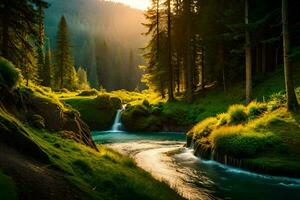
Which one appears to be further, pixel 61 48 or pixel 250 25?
pixel 61 48

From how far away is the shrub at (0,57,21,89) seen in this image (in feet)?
41.8

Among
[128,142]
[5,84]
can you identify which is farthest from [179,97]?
[5,84]

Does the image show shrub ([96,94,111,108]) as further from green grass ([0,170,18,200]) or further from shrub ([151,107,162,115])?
green grass ([0,170,18,200])

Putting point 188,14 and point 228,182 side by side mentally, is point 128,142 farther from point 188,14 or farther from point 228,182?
point 188,14

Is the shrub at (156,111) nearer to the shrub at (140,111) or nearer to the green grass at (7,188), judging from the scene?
the shrub at (140,111)

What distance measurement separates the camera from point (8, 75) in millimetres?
13039

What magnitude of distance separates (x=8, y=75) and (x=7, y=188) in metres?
6.99

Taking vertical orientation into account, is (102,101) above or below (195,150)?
above

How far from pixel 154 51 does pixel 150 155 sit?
28.9 m

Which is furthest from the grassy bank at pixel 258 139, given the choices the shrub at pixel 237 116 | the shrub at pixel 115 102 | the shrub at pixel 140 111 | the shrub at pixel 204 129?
the shrub at pixel 115 102

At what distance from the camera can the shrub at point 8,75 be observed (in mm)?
12750

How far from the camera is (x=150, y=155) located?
934 inches

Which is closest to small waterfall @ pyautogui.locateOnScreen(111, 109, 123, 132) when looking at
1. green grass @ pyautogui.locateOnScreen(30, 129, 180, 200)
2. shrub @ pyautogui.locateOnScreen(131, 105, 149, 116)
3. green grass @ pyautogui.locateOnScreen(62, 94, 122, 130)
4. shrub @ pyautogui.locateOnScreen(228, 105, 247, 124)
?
green grass @ pyautogui.locateOnScreen(62, 94, 122, 130)

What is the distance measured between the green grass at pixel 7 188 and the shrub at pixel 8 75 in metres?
6.34
